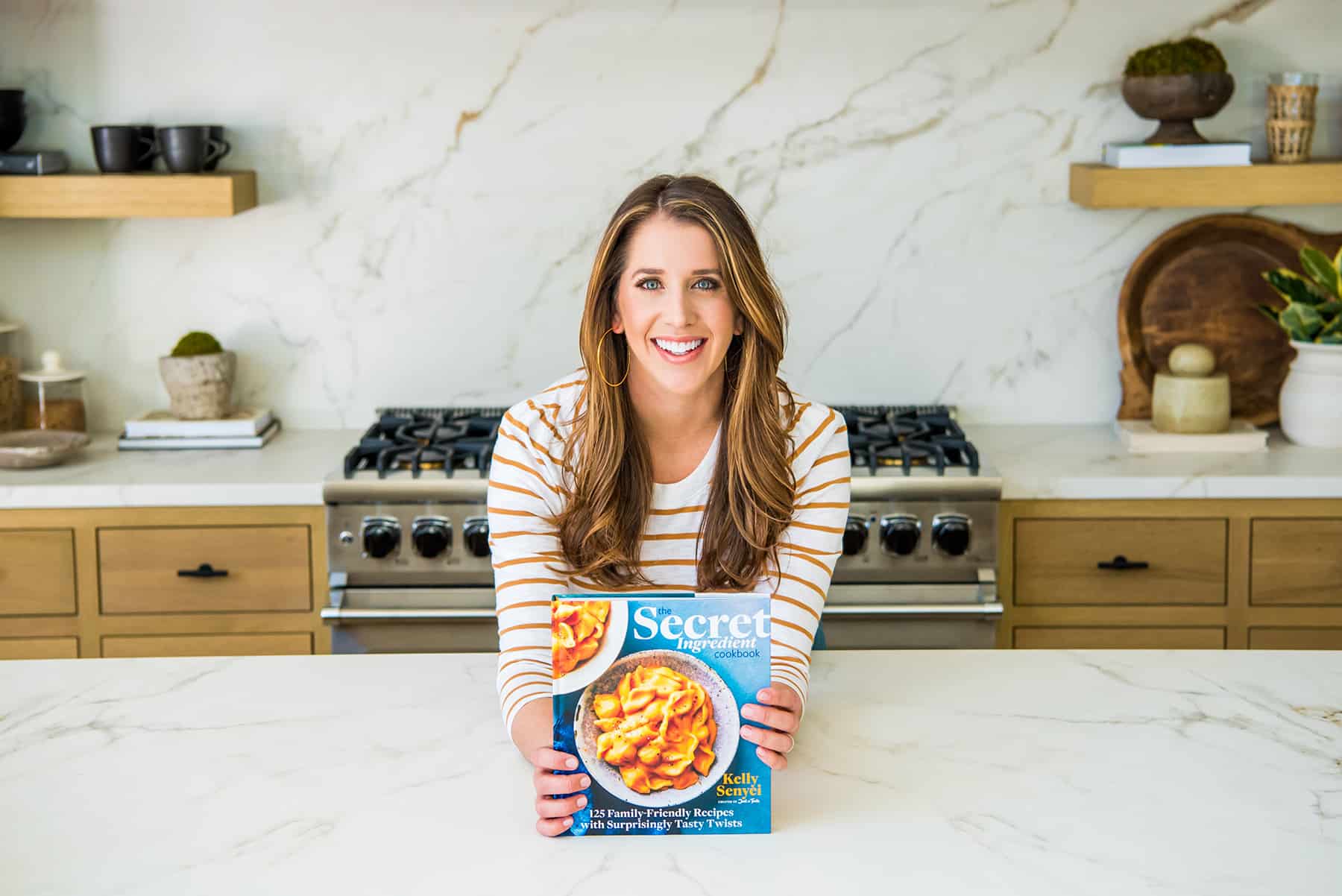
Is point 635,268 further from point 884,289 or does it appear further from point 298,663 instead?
point 884,289

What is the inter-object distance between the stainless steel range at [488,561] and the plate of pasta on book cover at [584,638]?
1.45m

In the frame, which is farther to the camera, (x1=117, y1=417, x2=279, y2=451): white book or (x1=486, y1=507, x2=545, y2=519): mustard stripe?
(x1=117, y1=417, x2=279, y2=451): white book

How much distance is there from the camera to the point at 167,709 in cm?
162

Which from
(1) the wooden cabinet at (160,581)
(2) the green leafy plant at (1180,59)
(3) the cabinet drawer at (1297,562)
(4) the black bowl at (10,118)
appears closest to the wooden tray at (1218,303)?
(2) the green leafy plant at (1180,59)

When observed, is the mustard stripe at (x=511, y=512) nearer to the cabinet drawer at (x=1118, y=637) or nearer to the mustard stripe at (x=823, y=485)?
the mustard stripe at (x=823, y=485)

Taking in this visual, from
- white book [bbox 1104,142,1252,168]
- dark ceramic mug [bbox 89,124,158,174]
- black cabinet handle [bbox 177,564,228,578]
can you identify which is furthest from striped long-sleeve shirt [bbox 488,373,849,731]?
dark ceramic mug [bbox 89,124,158,174]

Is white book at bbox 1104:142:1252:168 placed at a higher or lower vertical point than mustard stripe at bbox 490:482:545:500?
higher

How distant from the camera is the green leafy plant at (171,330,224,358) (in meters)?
3.10

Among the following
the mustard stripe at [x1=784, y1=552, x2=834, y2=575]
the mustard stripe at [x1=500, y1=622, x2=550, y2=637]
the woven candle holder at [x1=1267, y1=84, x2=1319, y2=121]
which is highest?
the woven candle holder at [x1=1267, y1=84, x2=1319, y2=121]

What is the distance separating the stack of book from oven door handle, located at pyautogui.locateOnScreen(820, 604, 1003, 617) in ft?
4.37

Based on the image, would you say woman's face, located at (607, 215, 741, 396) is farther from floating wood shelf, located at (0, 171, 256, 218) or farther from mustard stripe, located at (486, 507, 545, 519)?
floating wood shelf, located at (0, 171, 256, 218)

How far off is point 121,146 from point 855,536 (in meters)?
1.74

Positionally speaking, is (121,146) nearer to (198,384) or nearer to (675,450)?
(198,384)

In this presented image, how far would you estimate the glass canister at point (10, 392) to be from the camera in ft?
10.2
